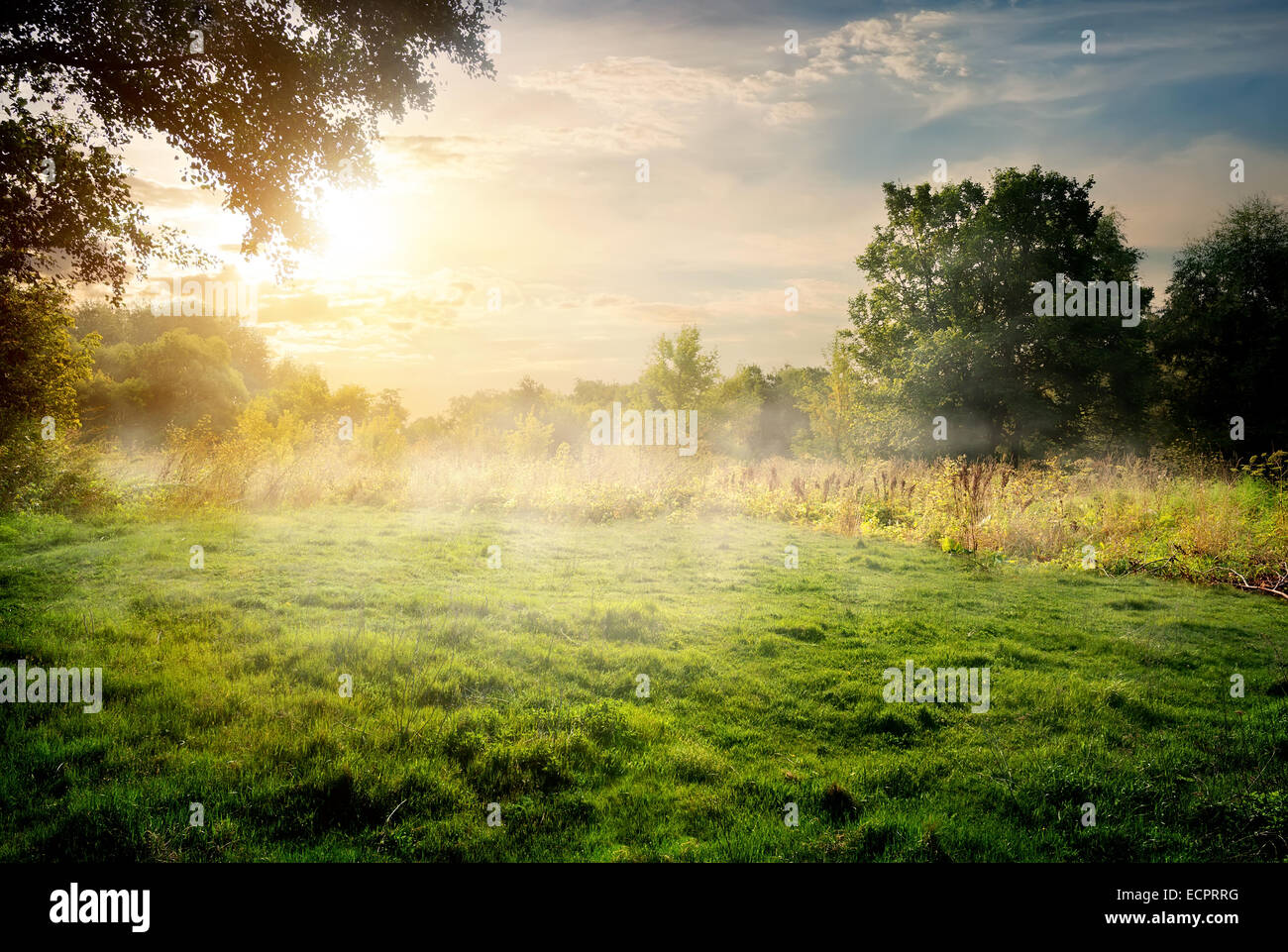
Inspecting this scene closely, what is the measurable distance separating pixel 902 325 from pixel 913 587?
24623mm

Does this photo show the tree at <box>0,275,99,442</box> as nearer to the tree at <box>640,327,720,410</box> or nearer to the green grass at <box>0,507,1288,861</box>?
the green grass at <box>0,507,1288,861</box>

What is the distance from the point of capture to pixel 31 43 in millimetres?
7645

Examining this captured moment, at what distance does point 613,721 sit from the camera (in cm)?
441

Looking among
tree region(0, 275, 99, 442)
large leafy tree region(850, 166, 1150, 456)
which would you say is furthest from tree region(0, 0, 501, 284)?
large leafy tree region(850, 166, 1150, 456)

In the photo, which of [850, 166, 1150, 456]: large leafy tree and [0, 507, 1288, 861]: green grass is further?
[850, 166, 1150, 456]: large leafy tree

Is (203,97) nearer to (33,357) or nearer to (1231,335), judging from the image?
(33,357)

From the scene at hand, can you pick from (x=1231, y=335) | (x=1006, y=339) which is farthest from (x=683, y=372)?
(x=1231, y=335)

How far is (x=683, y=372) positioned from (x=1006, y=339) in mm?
16677

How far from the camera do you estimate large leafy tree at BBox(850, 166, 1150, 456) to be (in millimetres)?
25734

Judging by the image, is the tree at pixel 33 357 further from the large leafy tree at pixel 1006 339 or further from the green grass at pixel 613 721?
the large leafy tree at pixel 1006 339

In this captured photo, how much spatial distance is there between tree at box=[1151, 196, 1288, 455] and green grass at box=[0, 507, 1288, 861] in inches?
1077

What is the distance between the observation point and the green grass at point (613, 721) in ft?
10.6

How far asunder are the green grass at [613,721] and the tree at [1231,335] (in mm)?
27346
